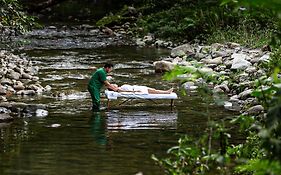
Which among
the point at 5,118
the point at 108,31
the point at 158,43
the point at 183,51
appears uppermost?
the point at 108,31

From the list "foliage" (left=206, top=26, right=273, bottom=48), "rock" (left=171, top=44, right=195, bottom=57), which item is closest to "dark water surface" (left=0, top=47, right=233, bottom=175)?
"rock" (left=171, top=44, right=195, bottom=57)

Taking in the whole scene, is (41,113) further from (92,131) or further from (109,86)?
(92,131)

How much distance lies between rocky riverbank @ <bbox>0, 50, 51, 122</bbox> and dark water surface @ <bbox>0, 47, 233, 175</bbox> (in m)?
0.34

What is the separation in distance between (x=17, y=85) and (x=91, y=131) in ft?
18.9

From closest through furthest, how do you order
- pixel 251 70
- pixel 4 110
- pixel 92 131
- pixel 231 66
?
1. pixel 92 131
2. pixel 4 110
3. pixel 251 70
4. pixel 231 66

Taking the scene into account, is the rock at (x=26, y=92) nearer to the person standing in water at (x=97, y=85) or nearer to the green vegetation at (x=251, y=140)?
the person standing in water at (x=97, y=85)

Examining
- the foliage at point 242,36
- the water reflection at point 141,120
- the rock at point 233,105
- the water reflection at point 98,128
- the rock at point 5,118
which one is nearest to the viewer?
the water reflection at point 98,128

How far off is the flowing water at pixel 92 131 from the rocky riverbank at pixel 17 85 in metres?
0.32

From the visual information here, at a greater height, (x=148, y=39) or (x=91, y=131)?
(x=148, y=39)

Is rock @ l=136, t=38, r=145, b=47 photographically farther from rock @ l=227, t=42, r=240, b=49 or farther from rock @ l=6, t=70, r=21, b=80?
rock @ l=6, t=70, r=21, b=80

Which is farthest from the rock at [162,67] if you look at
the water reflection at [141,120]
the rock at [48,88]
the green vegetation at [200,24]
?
the water reflection at [141,120]

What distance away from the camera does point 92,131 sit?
38.0 ft

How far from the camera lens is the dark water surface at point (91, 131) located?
8.80 m

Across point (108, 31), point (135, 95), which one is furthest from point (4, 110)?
point (108, 31)
